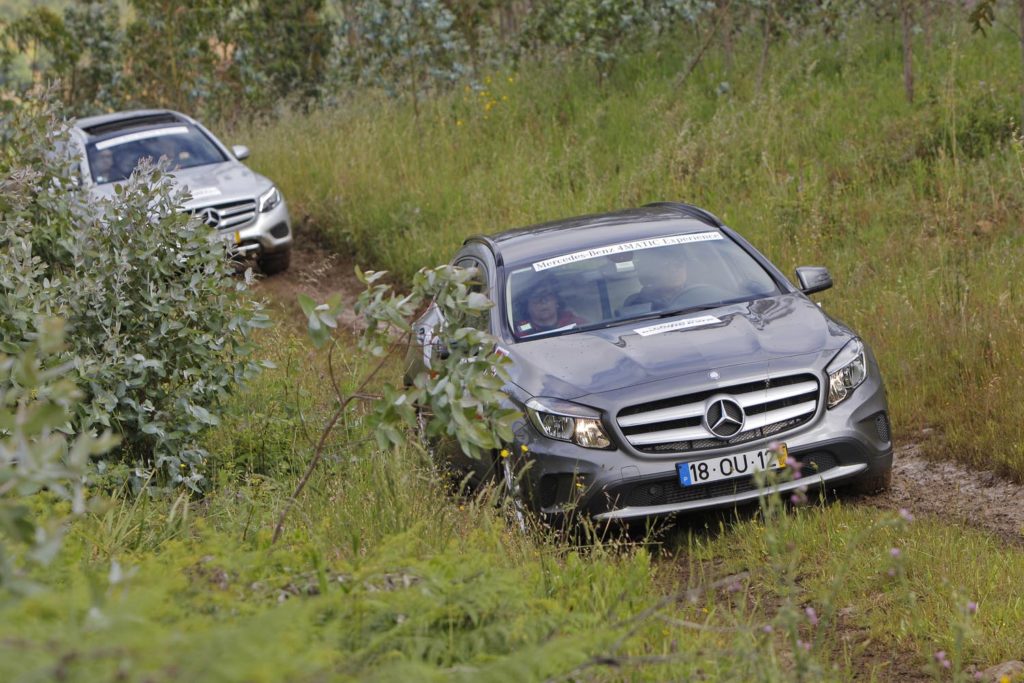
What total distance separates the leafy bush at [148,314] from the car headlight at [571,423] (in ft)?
5.62

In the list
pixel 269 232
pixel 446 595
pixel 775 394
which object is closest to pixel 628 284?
pixel 775 394

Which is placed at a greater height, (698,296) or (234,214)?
(698,296)

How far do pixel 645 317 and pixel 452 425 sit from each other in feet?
9.31

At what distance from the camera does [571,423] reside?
6.12m

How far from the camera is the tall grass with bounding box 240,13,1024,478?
838 centimetres

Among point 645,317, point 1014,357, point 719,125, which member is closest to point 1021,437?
point 1014,357

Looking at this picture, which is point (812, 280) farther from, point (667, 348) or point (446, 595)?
point (446, 595)

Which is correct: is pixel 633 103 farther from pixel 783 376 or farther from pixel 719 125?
pixel 783 376

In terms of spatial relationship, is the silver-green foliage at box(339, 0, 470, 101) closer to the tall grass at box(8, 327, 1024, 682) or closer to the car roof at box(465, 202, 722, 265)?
the car roof at box(465, 202, 722, 265)

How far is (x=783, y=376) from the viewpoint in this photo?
20.5 ft

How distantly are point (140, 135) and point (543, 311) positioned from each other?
30.0ft

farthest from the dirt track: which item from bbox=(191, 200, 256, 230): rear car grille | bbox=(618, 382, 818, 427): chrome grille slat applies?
bbox=(191, 200, 256, 230): rear car grille

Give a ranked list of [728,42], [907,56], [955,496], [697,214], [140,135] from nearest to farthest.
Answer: [955,496], [697,214], [907,56], [140,135], [728,42]

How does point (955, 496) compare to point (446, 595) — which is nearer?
point (446, 595)
